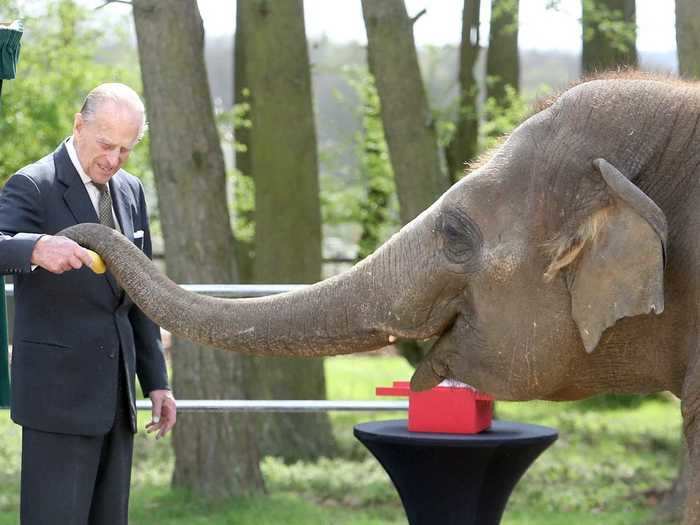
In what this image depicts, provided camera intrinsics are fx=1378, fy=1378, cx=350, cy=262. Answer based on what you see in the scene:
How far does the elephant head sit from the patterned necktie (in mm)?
987

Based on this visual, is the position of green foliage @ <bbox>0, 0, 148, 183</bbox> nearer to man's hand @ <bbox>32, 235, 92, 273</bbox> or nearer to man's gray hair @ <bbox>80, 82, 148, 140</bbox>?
man's gray hair @ <bbox>80, 82, 148, 140</bbox>

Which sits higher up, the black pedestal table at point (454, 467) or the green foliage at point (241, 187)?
the green foliage at point (241, 187)

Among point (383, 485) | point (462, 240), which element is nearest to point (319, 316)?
point (462, 240)

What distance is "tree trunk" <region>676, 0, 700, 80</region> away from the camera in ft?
27.9

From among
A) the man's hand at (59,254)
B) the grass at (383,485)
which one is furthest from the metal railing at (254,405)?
the man's hand at (59,254)

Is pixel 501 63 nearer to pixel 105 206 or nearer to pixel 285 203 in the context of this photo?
pixel 285 203

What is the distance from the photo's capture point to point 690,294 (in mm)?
3660

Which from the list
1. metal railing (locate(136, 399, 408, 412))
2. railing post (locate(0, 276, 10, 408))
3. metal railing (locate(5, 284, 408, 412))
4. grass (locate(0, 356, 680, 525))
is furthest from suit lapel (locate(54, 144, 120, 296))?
grass (locate(0, 356, 680, 525))

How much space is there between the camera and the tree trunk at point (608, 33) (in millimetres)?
12383

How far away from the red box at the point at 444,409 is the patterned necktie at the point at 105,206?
1.75 meters

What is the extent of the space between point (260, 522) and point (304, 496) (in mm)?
1046

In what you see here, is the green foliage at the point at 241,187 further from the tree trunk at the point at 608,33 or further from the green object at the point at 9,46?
the green object at the point at 9,46

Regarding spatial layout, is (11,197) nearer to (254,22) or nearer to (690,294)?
(690,294)

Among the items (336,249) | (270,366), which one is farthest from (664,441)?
(336,249)
